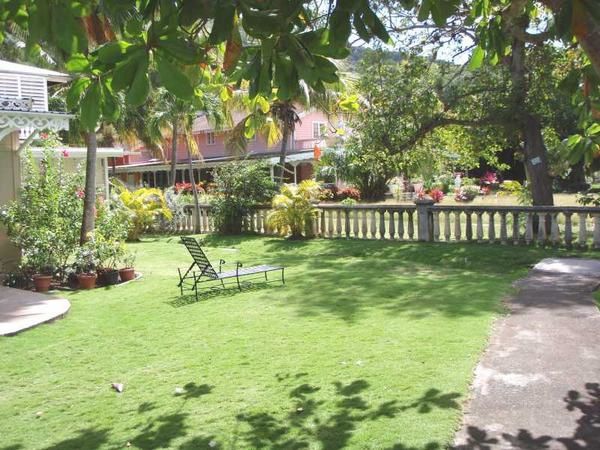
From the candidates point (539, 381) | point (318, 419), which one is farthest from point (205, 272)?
point (539, 381)

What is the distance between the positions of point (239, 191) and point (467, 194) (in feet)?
54.6

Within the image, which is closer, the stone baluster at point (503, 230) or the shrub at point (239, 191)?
the stone baluster at point (503, 230)

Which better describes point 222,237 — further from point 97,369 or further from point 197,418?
point 197,418

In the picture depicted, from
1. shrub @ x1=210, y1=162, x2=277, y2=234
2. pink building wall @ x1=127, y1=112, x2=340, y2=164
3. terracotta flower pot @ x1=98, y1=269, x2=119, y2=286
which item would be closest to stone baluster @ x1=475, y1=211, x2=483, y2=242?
shrub @ x1=210, y1=162, x2=277, y2=234

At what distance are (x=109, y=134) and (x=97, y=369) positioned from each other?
113ft

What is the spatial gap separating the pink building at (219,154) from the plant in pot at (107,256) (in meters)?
22.0

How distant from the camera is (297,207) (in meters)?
15.9

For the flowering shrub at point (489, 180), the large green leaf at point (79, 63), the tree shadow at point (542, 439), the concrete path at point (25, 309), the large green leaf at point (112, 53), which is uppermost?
the flowering shrub at point (489, 180)

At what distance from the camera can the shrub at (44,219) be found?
1096 centimetres

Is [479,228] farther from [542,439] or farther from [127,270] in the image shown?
[542,439]

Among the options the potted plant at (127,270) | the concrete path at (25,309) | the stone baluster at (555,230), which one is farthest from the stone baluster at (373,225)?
the concrete path at (25,309)

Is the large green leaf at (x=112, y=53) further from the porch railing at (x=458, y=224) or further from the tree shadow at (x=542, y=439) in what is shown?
the porch railing at (x=458, y=224)

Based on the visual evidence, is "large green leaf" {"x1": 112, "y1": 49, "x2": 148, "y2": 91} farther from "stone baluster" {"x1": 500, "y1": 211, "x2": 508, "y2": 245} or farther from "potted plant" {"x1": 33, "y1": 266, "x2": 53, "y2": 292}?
"stone baluster" {"x1": 500, "y1": 211, "x2": 508, "y2": 245}

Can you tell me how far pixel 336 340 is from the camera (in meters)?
6.71
